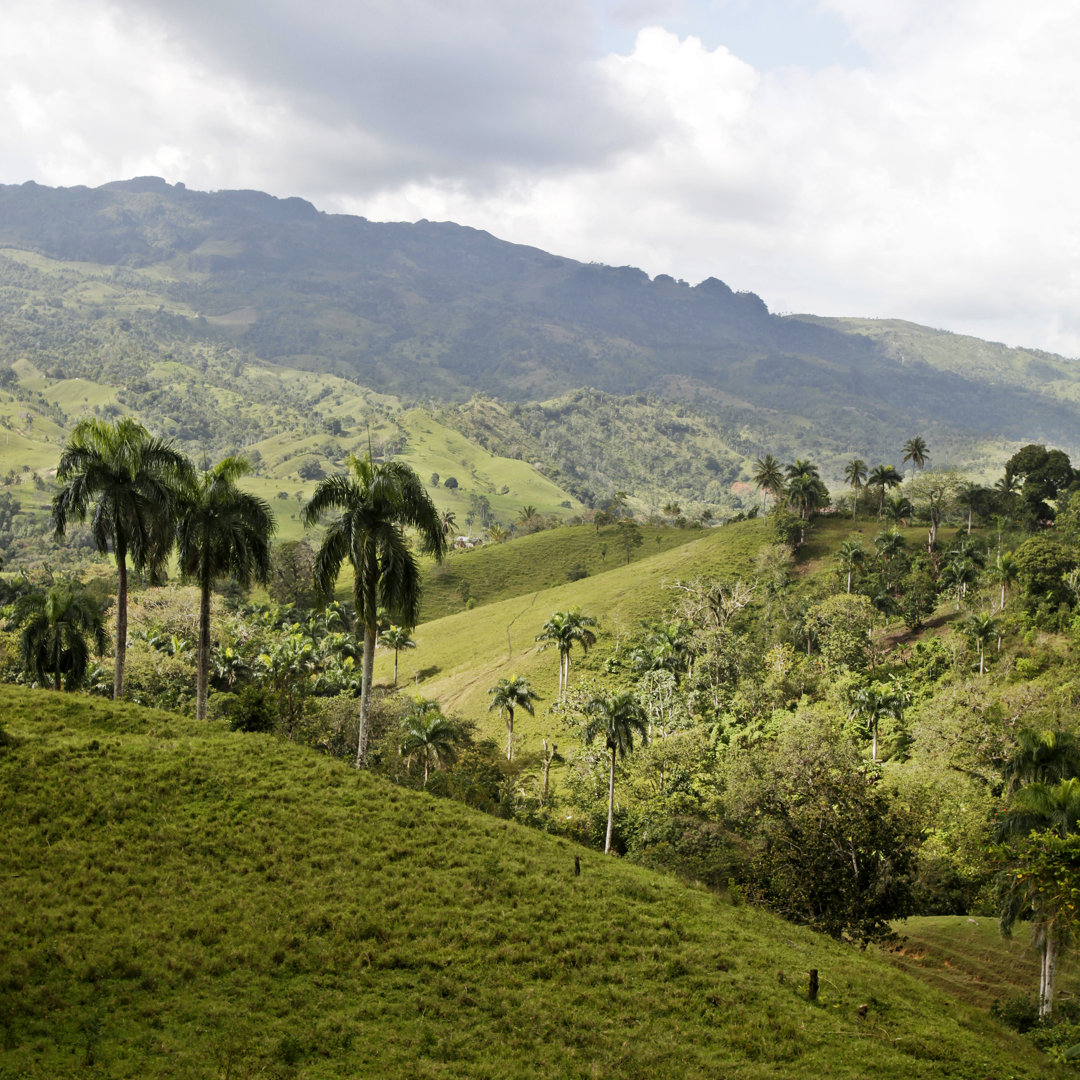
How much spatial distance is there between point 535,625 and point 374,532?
86655 millimetres

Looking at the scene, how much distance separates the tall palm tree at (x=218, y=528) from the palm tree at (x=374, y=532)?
13.1 ft

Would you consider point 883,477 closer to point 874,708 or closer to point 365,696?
point 874,708

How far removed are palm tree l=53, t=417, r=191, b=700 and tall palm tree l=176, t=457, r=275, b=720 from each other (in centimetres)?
89

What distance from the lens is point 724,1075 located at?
700 inches

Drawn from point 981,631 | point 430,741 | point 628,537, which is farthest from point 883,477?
point 430,741

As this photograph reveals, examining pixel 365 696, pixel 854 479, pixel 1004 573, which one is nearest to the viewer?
pixel 365 696

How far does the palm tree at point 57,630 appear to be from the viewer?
40.8 meters

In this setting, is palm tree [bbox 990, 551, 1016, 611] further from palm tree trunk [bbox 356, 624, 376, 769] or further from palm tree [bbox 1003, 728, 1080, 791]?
palm tree trunk [bbox 356, 624, 376, 769]

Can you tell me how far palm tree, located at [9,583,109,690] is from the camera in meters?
40.8

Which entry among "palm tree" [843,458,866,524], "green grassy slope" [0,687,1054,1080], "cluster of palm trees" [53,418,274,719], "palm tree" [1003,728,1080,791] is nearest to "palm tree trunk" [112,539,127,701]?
"cluster of palm trees" [53,418,274,719]

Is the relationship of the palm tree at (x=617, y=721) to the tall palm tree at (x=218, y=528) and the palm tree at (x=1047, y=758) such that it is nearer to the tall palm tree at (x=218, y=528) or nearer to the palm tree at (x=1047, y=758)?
the palm tree at (x=1047, y=758)

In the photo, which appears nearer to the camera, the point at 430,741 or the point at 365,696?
the point at 365,696

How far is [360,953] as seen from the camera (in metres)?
19.8

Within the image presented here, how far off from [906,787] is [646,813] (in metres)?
15.3
